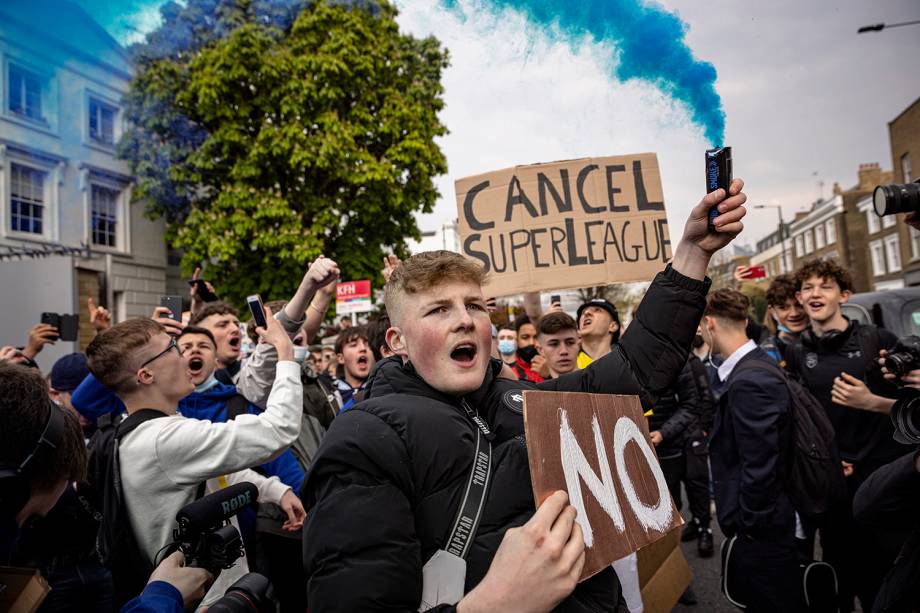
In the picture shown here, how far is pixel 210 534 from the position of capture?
172cm

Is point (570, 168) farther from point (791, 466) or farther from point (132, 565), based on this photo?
point (132, 565)

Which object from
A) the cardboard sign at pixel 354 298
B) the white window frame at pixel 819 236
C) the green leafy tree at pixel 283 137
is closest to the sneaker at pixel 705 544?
the cardboard sign at pixel 354 298

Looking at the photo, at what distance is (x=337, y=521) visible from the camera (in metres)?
1.30

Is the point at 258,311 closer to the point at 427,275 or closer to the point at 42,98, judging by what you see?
the point at 427,275

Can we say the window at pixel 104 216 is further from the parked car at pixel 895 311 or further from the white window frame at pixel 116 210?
the parked car at pixel 895 311

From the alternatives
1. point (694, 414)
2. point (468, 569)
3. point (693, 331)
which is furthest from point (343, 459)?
point (694, 414)

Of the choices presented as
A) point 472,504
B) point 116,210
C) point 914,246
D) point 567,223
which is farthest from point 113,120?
point 914,246

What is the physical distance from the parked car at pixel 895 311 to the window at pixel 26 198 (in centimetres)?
1354

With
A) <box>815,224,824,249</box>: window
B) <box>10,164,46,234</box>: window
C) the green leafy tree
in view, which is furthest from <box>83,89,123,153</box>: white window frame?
<box>815,224,824,249</box>: window

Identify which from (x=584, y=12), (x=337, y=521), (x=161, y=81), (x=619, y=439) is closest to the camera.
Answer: (x=337, y=521)

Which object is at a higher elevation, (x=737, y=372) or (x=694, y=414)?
(x=737, y=372)

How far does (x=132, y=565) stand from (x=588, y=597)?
1722mm

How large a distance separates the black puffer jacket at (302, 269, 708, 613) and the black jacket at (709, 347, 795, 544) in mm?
1746

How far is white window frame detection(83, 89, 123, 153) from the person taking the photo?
32.9 feet
